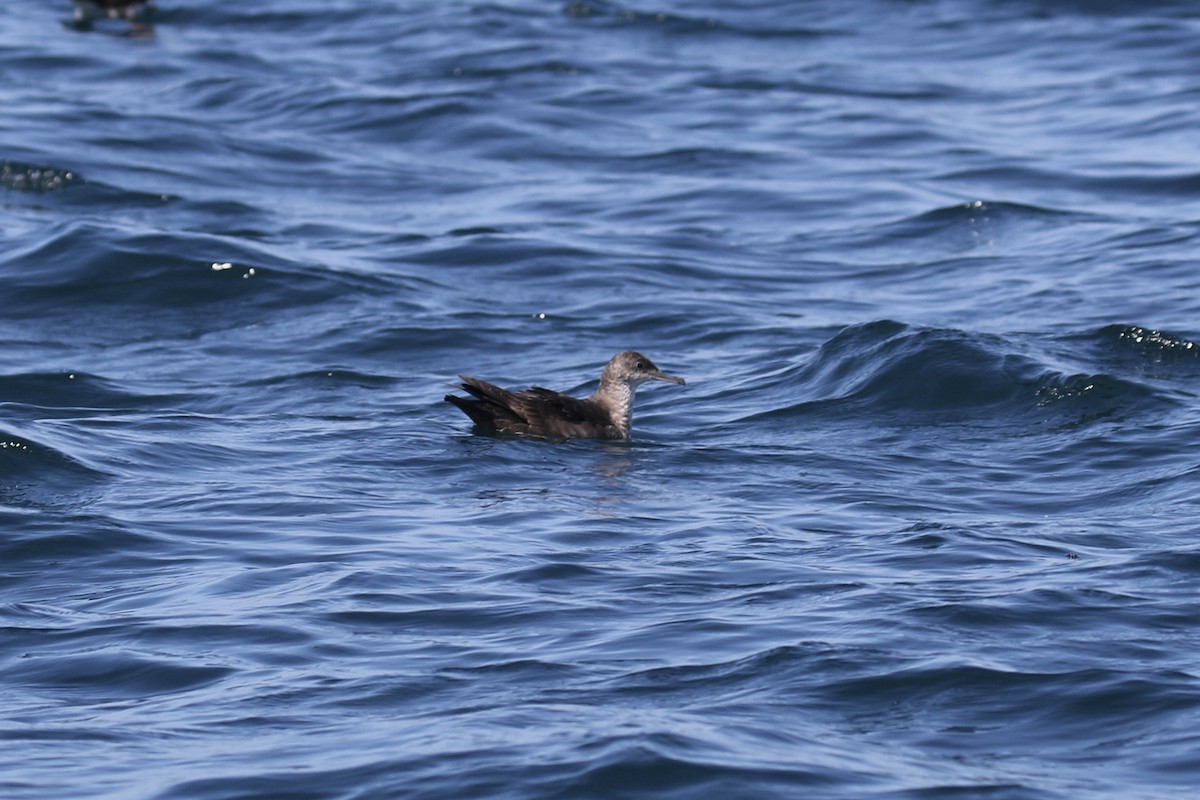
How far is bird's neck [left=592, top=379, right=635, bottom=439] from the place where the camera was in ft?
39.7

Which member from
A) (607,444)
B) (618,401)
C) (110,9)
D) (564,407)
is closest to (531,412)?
(564,407)

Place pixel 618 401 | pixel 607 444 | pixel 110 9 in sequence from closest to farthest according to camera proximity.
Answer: pixel 607 444
pixel 618 401
pixel 110 9

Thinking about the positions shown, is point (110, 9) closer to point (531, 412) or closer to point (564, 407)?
point (564, 407)

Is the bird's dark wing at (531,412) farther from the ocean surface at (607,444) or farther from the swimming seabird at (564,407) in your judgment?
the ocean surface at (607,444)

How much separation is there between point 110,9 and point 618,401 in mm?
18874

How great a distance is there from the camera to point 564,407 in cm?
1178

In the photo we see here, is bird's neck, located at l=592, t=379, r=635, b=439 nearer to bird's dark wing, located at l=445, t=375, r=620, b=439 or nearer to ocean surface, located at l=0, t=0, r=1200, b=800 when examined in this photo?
bird's dark wing, located at l=445, t=375, r=620, b=439

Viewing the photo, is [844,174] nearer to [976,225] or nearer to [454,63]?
[976,225]

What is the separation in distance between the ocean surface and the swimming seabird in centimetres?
20

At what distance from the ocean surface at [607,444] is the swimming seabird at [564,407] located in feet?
0.64

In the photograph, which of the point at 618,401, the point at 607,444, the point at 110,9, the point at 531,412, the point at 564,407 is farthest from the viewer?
the point at 110,9

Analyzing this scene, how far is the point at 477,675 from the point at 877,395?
18.4 feet

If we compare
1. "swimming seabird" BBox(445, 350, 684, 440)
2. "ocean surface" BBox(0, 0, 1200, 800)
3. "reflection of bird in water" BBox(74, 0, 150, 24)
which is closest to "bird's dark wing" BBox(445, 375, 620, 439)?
"swimming seabird" BBox(445, 350, 684, 440)

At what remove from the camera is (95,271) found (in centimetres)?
1630
